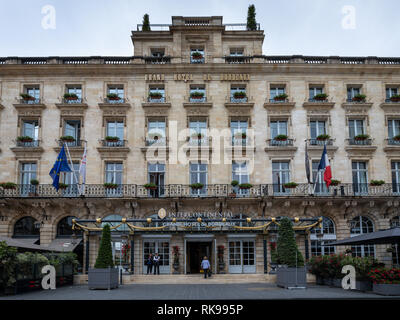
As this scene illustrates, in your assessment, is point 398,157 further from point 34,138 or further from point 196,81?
point 34,138

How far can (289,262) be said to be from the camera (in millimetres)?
17578

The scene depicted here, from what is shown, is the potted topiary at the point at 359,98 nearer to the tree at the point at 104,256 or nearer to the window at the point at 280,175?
the window at the point at 280,175

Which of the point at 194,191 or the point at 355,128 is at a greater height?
the point at 355,128

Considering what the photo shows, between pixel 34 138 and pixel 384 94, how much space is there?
25.3 metres

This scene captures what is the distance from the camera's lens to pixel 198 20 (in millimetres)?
31828

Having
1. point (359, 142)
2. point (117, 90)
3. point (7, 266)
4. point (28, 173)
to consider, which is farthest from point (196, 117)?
point (7, 266)

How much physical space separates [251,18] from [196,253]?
1878cm

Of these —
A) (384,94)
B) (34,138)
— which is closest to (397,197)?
(384,94)

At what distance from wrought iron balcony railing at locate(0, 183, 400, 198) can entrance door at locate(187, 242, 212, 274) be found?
11.4 ft

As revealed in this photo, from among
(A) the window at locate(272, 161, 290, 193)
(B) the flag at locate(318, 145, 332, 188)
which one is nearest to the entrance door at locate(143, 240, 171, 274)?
(A) the window at locate(272, 161, 290, 193)

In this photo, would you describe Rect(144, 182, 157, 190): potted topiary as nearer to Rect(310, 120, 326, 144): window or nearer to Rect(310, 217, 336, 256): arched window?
Rect(310, 217, 336, 256): arched window

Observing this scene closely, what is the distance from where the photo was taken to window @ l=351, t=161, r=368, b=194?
28.2 meters

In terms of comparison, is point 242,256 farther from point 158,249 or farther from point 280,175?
point 280,175
